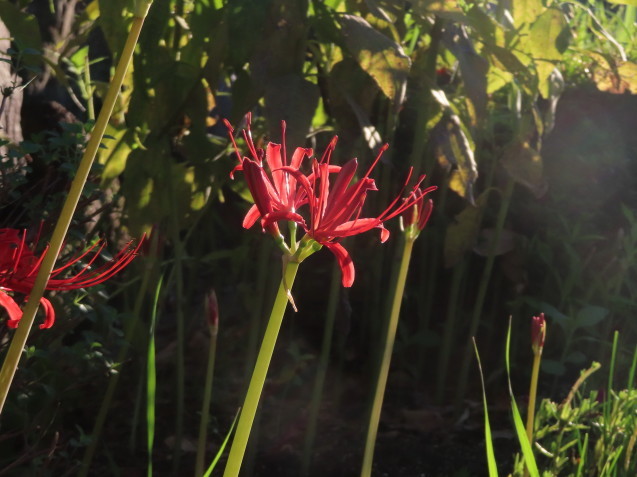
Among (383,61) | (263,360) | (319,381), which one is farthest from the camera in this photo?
(319,381)

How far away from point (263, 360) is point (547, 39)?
148 centimetres

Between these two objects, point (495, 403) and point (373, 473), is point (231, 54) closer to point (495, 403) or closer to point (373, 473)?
point (373, 473)

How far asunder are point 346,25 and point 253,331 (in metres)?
0.75

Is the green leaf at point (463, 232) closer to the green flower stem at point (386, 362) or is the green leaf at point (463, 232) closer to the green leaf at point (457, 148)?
the green leaf at point (457, 148)

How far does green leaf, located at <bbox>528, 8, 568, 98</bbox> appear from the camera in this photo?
6.50 ft

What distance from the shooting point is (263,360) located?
75 centimetres

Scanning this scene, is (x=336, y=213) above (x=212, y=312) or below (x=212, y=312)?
above

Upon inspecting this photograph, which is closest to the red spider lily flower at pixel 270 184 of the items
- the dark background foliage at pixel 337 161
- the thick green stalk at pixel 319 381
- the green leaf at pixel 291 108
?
the dark background foliage at pixel 337 161

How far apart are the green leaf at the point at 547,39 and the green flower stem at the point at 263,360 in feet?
4.65

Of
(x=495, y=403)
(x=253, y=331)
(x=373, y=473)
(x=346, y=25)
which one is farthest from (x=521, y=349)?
(x=346, y=25)

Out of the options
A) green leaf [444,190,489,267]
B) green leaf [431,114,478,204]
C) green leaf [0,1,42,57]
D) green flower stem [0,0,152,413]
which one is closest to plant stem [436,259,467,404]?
green leaf [444,190,489,267]

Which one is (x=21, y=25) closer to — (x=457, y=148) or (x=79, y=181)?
(x=457, y=148)

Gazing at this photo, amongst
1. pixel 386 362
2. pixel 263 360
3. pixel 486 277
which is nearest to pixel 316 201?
pixel 263 360

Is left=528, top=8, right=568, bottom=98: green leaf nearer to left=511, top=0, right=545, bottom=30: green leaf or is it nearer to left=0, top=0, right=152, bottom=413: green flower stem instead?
left=511, top=0, right=545, bottom=30: green leaf
